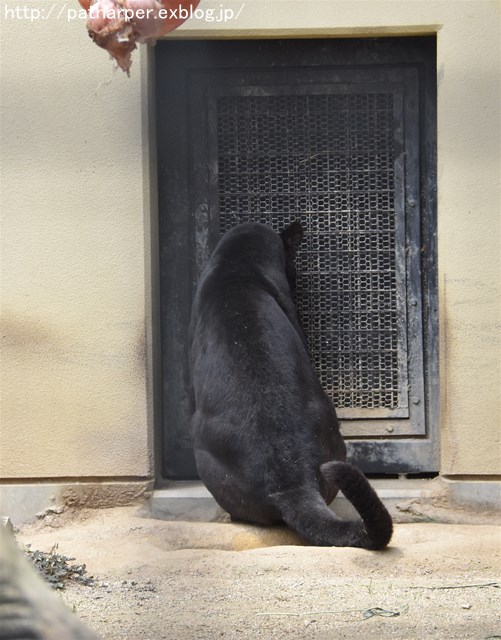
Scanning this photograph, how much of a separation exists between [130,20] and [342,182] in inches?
106

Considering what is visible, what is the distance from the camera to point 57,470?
5.13 m

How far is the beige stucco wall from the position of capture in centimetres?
502

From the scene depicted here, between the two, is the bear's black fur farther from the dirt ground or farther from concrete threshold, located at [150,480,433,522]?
concrete threshold, located at [150,480,433,522]

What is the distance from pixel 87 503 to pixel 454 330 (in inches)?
82.1

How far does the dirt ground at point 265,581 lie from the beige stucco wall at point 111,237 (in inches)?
17.8

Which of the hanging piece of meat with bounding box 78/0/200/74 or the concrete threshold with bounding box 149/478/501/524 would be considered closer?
the hanging piece of meat with bounding box 78/0/200/74

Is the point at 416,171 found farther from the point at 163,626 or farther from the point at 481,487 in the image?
the point at 163,626

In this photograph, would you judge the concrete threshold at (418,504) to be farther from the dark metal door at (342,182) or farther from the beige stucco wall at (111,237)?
the dark metal door at (342,182)

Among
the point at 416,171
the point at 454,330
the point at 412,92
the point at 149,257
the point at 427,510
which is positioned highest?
the point at 412,92

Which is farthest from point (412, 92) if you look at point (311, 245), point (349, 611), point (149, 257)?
point (349, 611)

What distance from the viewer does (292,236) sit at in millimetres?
5266

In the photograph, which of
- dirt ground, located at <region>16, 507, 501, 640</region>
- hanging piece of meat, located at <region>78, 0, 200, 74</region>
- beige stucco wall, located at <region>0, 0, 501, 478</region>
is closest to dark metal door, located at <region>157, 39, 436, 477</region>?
beige stucco wall, located at <region>0, 0, 501, 478</region>

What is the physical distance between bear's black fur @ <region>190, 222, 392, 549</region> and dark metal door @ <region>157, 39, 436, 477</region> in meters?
0.41

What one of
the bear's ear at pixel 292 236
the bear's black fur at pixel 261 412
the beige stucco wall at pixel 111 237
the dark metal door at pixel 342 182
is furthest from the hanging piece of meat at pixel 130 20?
the dark metal door at pixel 342 182
